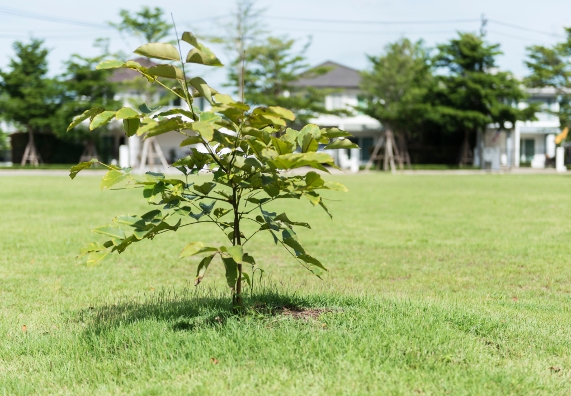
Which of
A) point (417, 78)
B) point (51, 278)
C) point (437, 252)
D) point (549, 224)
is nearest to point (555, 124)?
point (417, 78)

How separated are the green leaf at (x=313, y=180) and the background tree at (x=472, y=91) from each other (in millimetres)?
36475

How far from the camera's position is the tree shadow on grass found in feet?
11.5

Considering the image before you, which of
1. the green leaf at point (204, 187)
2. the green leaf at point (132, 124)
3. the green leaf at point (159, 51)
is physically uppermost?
the green leaf at point (159, 51)

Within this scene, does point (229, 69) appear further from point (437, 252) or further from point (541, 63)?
point (437, 252)

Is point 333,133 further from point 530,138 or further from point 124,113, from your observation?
point 530,138

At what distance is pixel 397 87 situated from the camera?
39219 mm

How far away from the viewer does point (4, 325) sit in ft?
12.8

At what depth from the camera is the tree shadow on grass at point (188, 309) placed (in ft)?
11.5

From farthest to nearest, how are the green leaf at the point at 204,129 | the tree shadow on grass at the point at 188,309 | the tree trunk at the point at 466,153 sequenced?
the tree trunk at the point at 466,153 → the tree shadow on grass at the point at 188,309 → the green leaf at the point at 204,129

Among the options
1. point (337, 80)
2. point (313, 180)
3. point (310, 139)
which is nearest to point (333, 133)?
point (310, 139)

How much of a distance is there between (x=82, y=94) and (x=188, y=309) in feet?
124

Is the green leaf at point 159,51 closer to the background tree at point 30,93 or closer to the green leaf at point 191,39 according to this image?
the green leaf at point 191,39

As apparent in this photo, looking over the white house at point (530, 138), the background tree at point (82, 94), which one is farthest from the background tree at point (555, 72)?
the background tree at point (82, 94)

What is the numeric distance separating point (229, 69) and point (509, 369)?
118 feet
